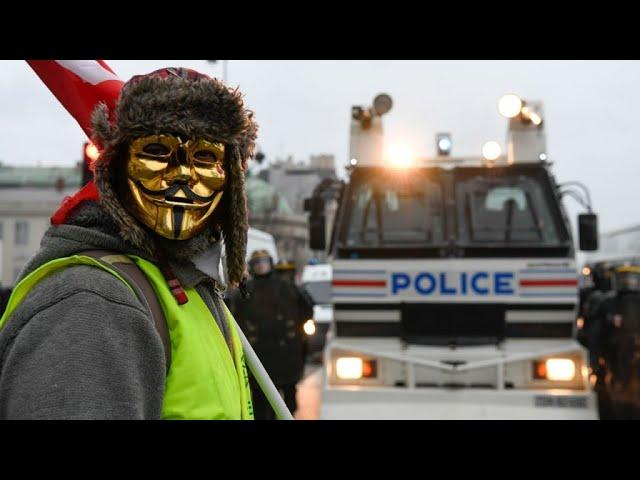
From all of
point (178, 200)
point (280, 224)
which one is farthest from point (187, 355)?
point (280, 224)

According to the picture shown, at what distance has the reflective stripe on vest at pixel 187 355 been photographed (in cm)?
143

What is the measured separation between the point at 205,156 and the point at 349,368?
15.4 feet

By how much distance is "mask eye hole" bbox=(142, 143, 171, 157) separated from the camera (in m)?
1.74

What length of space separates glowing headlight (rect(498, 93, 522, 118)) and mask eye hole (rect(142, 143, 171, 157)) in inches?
207

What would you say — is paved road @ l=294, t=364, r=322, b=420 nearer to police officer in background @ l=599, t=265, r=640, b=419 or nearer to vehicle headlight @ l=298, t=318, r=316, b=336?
vehicle headlight @ l=298, t=318, r=316, b=336

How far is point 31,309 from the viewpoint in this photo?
133 centimetres

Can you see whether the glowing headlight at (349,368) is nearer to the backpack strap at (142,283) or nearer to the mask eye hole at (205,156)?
the mask eye hole at (205,156)

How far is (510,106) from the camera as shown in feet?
21.4

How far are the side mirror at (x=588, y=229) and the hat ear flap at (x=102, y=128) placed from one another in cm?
548

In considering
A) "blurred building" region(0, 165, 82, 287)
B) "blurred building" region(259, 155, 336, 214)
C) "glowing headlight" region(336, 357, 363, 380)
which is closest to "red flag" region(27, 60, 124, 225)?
"glowing headlight" region(336, 357, 363, 380)

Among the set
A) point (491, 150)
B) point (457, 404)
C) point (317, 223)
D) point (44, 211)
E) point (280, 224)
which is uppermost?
point (44, 211)

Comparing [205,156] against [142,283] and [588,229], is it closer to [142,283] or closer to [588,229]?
[142,283]
